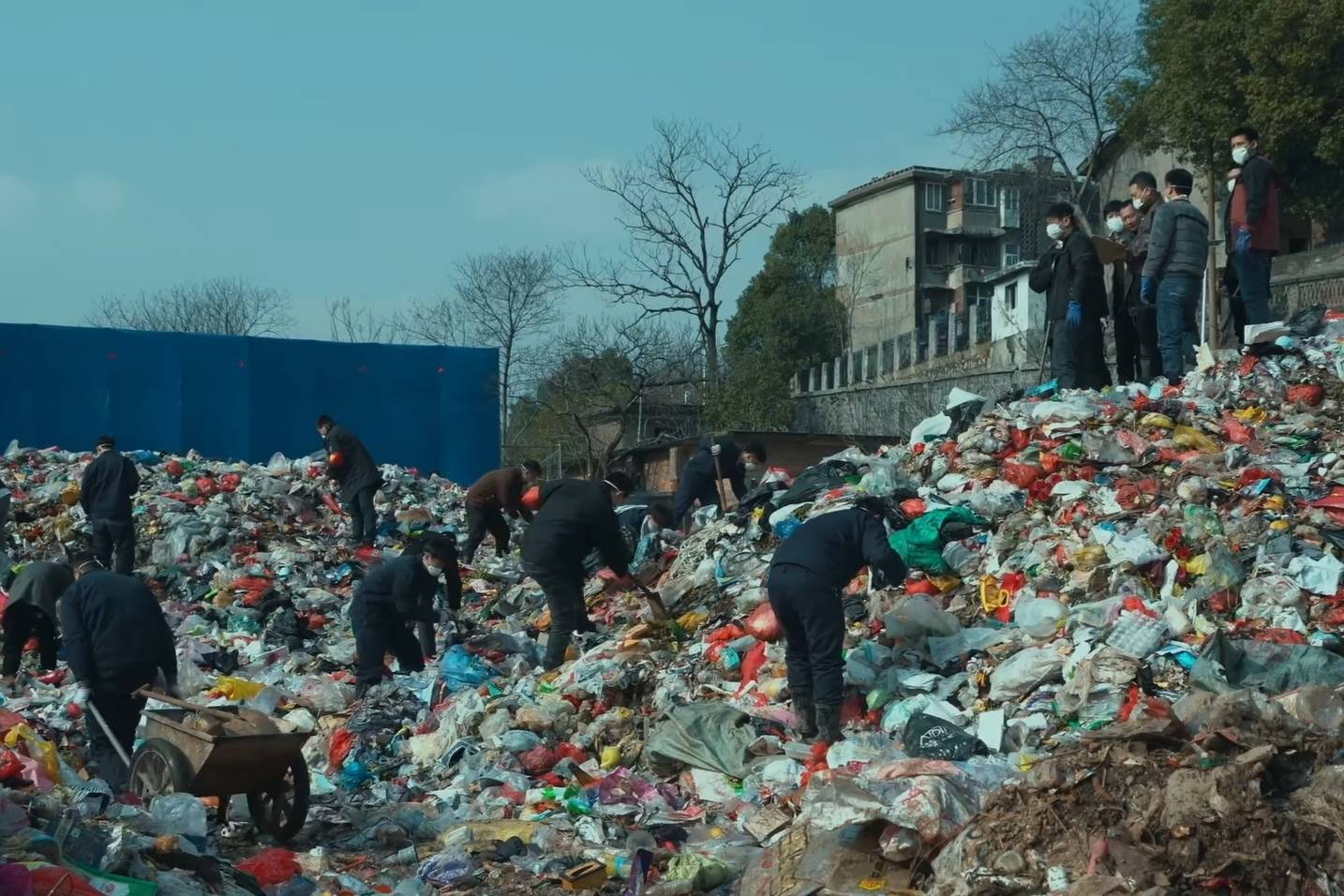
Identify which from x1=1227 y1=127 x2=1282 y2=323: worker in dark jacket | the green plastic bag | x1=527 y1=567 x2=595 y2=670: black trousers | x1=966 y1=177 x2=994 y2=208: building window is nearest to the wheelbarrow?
x1=527 y1=567 x2=595 y2=670: black trousers

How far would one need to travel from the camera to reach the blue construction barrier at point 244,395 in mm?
19109

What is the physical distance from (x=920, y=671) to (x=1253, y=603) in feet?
6.00

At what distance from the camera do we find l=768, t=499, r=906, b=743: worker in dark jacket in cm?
738

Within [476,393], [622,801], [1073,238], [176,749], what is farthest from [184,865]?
[476,393]

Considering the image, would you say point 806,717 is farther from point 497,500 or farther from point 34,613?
point 497,500

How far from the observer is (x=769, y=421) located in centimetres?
3300

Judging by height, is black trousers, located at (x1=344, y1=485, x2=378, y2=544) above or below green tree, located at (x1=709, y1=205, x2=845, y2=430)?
below

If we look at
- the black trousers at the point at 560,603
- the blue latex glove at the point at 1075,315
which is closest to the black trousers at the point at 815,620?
the black trousers at the point at 560,603

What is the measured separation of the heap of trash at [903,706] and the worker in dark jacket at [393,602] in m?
0.24

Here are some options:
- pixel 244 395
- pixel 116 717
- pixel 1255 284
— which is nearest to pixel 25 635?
pixel 116 717

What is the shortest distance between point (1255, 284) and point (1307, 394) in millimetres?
1542

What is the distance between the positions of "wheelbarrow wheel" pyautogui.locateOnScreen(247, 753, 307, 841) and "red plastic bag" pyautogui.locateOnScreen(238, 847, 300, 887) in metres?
0.42

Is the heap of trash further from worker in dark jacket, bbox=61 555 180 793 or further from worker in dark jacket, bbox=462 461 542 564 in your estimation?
worker in dark jacket, bbox=462 461 542 564

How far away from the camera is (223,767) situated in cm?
662
